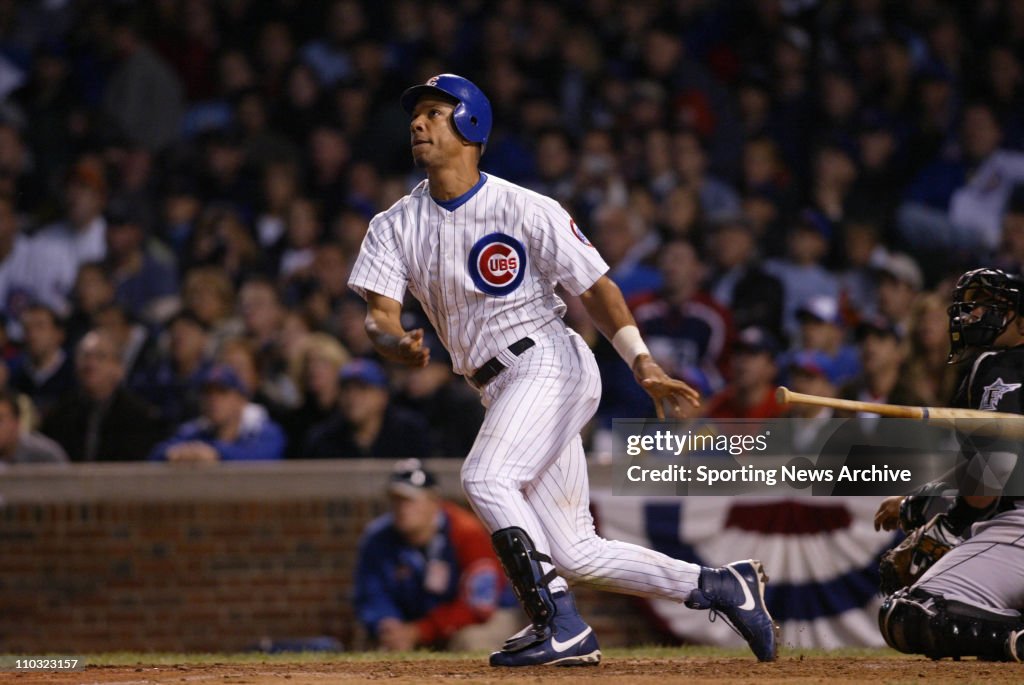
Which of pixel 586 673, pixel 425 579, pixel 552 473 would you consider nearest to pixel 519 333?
pixel 552 473

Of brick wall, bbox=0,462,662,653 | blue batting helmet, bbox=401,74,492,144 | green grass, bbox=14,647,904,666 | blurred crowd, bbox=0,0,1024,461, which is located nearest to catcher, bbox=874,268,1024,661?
green grass, bbox=14,647,904,666

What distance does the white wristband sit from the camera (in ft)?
16.7

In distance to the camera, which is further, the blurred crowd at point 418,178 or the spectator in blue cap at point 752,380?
the blurred crowd at point 418,178

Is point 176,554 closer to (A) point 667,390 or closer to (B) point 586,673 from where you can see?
(B) point 586,673

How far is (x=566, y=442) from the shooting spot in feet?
17.1

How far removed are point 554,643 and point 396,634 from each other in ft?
9.29

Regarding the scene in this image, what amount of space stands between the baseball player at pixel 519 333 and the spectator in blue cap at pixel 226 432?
3.61 metres

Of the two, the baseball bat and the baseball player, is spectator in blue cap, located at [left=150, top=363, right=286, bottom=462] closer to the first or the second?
the baseball player

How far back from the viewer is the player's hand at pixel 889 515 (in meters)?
5.91

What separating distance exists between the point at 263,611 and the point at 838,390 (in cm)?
336

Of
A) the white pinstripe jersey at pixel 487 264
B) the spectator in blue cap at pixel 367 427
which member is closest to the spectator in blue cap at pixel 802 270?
the spectator in blue cap at pixel 367 427

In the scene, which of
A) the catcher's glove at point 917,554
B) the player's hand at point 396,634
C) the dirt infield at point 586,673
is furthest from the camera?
the player's hand at point 396,634

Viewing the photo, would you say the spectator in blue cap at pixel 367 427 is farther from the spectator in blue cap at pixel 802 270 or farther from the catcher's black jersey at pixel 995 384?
the catcher's black jersey at pixel 995 384

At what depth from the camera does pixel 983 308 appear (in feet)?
18.2
